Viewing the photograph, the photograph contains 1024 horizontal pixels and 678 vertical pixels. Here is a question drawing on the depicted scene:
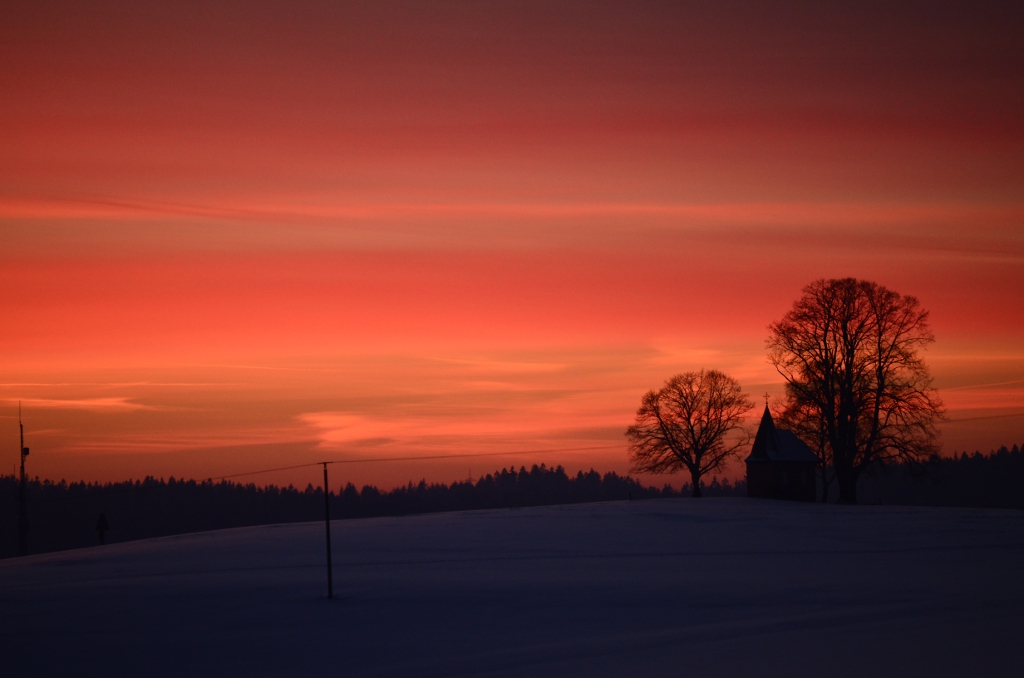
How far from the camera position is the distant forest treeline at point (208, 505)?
145m

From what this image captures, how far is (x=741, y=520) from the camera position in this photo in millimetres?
46406

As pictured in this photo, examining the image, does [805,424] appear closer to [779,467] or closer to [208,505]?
[779,467]

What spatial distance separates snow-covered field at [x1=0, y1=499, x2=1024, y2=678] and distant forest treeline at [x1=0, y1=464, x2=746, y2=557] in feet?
297

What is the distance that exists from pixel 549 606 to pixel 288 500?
166 meters

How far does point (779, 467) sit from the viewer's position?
61.0 meters

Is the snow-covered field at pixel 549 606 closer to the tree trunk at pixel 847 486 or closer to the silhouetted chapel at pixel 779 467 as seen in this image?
the tree trunk at pixel 847 486

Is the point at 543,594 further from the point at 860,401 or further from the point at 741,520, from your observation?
the point at 860,401

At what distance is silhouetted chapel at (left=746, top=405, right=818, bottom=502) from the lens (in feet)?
199

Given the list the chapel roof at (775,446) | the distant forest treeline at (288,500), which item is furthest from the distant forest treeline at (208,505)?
the chapel roof at (775,446)

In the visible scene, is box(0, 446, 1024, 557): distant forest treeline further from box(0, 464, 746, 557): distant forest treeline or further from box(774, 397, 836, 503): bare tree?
box(774, 397, 836, 503): bare tree

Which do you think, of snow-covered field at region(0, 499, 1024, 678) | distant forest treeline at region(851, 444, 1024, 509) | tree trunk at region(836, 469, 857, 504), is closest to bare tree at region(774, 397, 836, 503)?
tree trunk at region(836, 469, 857, 504)

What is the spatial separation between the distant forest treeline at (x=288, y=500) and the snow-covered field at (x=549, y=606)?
6690 centimetres

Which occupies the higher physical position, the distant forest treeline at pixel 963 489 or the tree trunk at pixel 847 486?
the tree trunk at pixel 847 486

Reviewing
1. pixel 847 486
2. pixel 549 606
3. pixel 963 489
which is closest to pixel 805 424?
pixel 847 486
